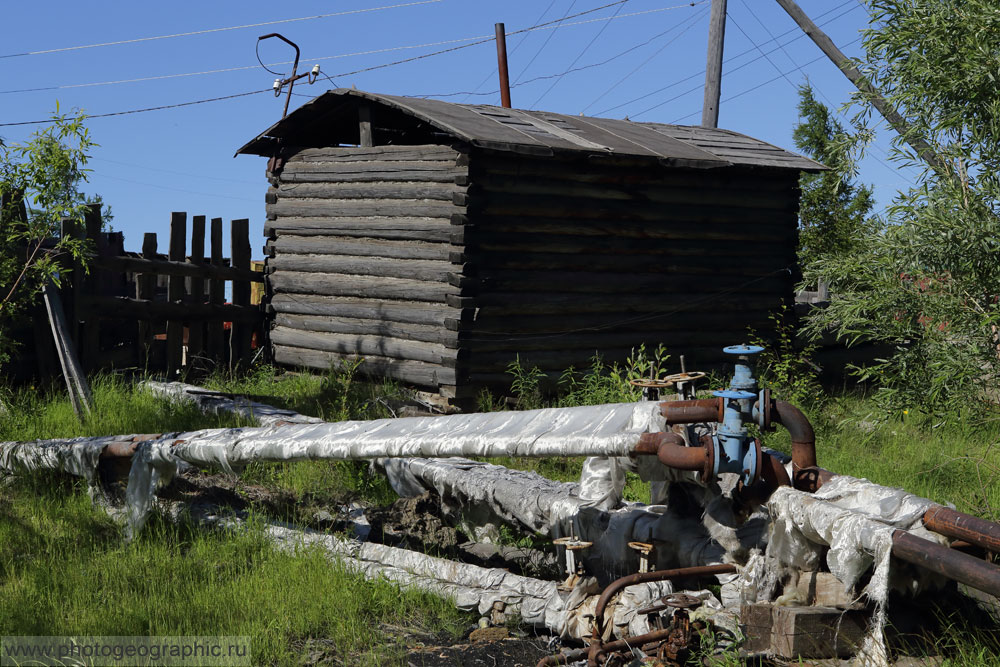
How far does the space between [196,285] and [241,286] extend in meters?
0.72

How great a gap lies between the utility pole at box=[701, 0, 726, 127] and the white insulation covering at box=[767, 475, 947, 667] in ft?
38.6

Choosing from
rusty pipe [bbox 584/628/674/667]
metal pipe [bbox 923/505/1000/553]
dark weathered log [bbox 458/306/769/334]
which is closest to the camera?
metal pipe [bbox 923/505/1000/553]

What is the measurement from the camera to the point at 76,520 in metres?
5.12

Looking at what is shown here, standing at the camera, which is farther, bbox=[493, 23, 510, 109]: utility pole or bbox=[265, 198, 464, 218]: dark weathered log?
bbox=[493, 23, 510, 109]: utility pole

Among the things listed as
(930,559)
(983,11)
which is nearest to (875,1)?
(983,11)

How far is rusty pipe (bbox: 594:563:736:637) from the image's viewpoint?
133 inches

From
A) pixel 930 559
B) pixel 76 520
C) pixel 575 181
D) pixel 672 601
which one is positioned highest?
pixel 575 181

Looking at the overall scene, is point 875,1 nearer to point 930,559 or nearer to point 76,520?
point 930,559

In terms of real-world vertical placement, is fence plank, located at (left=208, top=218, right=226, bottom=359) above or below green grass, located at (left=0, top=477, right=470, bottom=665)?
above

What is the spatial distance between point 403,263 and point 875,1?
5145 millimetres

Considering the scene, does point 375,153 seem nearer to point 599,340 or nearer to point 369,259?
point 369,259

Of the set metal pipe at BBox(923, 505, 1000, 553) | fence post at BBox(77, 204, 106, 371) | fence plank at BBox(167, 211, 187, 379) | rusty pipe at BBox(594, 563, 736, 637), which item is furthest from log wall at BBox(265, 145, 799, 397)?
metal pipe at BBox(923, 505, 1000, 553)

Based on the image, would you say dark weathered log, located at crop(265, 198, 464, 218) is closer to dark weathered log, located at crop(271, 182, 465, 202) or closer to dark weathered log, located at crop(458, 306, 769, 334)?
dark weathered log, located at crop(271, 182, 465, 202)

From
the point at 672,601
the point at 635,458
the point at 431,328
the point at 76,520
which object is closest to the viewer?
the point at 672,601
